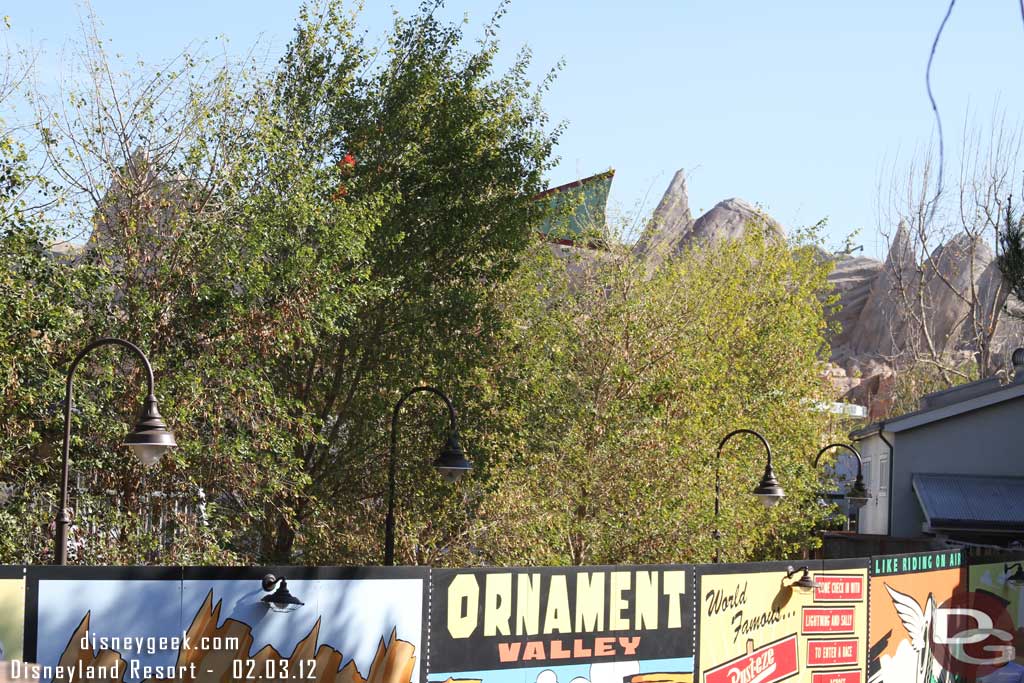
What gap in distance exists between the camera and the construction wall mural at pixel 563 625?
1106 centimetres

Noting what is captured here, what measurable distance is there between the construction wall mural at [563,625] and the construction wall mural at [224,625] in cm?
41

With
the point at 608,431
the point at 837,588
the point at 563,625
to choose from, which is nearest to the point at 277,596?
the point at 563,625

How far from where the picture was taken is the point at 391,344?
2373cm

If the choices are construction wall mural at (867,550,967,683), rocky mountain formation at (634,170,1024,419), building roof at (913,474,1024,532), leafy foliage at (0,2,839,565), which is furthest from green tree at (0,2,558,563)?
rocky mountain formation at (634,170,1024,419)

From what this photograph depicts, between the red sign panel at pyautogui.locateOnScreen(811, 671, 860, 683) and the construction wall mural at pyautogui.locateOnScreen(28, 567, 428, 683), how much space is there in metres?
6.13

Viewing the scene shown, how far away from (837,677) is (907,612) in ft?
6.62

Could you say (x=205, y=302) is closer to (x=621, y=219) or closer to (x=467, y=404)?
(x=467, y=404)

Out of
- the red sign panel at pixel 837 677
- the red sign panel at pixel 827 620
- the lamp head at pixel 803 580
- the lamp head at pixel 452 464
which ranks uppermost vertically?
the lamp head at pixel 452 464

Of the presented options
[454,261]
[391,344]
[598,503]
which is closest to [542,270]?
[454,261]

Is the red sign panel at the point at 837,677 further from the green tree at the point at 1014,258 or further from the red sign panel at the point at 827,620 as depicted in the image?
the green tree at the point at 1014,258

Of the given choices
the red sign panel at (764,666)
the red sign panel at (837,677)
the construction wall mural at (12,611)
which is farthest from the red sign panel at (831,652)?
the construction wall mural at (12,611)

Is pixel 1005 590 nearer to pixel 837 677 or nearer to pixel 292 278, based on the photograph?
pixel 837 677

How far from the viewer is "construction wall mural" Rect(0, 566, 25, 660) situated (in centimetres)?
864

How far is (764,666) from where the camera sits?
1387cm
